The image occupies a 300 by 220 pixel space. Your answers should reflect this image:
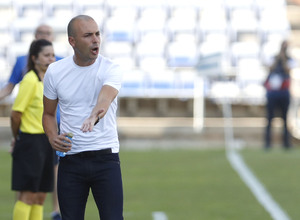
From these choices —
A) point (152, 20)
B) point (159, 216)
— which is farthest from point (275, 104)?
point (152, 20)

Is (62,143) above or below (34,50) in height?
below

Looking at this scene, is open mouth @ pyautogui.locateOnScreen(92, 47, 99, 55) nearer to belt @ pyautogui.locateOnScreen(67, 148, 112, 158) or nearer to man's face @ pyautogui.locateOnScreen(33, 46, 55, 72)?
belt @ pyautogui.locateOnScreen(67, 148, 112, 158)

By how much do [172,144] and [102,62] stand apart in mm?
11375

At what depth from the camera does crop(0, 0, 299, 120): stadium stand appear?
69.4 feet

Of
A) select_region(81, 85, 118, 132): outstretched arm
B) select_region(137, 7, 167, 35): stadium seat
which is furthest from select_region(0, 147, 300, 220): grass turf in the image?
select_region(137, 7, 167, 35): stadium seat

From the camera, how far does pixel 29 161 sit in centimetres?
643

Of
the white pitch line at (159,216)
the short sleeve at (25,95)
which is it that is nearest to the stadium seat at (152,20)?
the white pitch line at (159,216)

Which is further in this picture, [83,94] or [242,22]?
[242,22]

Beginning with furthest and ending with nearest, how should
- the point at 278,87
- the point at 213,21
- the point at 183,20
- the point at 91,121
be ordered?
the point at 183,20 < the point at 213,21 < the point at 278,87 < the point at 91,121

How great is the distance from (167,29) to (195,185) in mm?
11792

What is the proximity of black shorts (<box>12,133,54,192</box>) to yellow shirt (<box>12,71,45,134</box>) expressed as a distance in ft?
0.26

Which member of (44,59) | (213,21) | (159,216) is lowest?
(159,216)

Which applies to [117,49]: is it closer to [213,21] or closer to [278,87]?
[213,21]

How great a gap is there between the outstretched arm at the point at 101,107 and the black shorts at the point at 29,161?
199 cm
